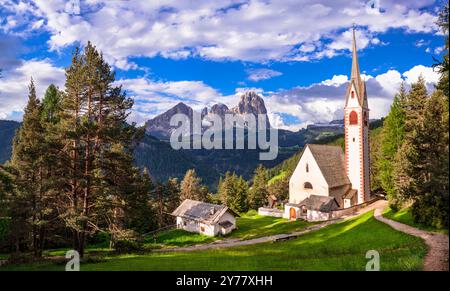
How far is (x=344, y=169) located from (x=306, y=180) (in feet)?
26.7

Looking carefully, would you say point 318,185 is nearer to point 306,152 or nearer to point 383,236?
point 306,152

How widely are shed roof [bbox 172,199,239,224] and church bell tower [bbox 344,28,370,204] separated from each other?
21645 mm

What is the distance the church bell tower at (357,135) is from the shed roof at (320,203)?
7257 mm

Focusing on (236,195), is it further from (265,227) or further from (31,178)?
(31,178)

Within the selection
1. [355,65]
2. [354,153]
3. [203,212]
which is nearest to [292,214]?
[203,212]

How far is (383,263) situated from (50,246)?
44.7m

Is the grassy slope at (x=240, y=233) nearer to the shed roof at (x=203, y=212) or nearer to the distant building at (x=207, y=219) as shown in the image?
the distant building at (x=207, y=219)

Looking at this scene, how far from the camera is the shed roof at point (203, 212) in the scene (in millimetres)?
52188

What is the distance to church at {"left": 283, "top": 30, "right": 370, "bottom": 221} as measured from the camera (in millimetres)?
56406

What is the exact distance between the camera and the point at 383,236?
28062 mm

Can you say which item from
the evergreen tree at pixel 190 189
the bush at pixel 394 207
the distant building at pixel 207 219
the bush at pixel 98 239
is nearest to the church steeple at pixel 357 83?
the bush at pixel 394 207

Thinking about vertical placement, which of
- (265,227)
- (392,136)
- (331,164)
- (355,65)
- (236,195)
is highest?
(355,65)

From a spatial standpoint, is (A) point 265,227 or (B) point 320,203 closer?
(A) point 265,227

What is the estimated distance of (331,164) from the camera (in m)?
59.8
